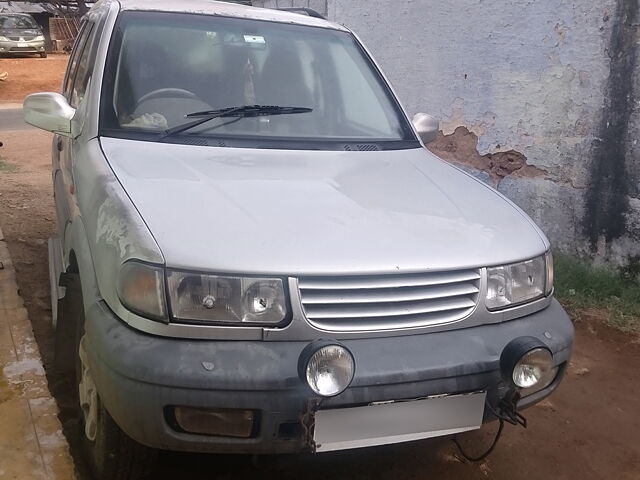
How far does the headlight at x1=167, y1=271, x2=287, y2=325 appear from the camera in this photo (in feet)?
6.68

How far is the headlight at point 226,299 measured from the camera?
2035 mm

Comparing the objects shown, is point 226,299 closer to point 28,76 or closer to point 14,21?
point 28,76

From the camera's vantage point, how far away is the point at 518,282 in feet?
7.98

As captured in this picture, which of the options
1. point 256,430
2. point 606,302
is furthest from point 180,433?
point 606,302

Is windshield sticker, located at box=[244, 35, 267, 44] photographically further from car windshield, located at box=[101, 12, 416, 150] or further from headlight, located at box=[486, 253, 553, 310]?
headlight, located at box=[486, 253, 553, 310]

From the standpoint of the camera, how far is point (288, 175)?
2695 mm

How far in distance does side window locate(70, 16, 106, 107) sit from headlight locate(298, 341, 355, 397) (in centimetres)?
197

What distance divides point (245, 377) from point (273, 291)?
0.27m

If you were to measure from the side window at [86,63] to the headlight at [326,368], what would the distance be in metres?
1.97

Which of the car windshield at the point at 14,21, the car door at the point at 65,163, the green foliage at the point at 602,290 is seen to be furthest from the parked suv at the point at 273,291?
the car windshield at the point at 14,21

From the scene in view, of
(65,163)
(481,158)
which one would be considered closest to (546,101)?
(481,158)

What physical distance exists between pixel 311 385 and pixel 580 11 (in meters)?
3.92

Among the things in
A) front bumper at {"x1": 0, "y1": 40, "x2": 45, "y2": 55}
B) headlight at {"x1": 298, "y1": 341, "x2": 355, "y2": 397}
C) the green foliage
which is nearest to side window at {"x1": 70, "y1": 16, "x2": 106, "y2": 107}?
headlight at {"x1": 298, "y1": 341, "x2": 355, "y2": 397}

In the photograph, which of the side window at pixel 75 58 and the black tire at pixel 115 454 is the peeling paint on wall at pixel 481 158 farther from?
the black tire at pixel 115 454
